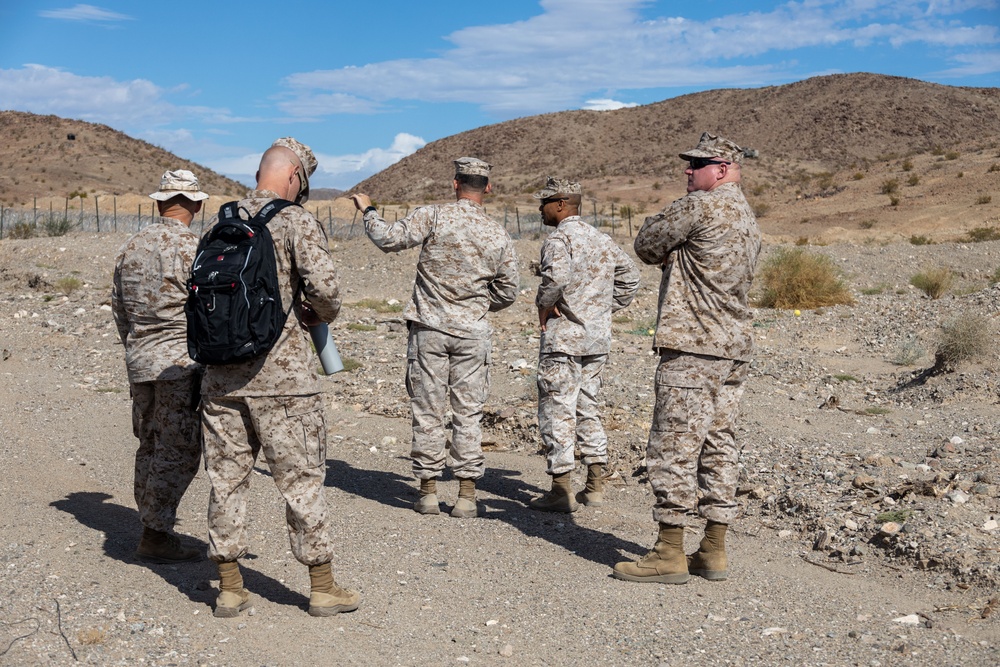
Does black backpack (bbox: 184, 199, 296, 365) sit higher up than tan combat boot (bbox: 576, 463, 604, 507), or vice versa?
black backpack (bbox: 184, 199, 296, 365)

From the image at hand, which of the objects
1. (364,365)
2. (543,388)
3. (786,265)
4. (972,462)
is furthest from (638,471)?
(786,265)

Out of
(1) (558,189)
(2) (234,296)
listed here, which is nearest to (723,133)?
(1) (558,189)

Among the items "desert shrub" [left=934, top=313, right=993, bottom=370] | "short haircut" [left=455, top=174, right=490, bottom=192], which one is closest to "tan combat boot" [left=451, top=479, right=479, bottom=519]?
"short haircut" [left=455, top=174, right=490, bottom=192]

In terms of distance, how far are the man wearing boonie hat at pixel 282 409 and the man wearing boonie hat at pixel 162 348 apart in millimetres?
718

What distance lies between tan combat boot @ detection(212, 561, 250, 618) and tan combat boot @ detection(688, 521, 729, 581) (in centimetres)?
226

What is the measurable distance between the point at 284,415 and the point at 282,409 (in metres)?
0.03

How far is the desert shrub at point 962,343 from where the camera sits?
10461mm

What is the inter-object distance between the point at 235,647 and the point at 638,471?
3873mm

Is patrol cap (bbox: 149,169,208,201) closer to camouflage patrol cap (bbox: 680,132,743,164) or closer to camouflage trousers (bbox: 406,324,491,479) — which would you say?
camouflage trousers (bbox: 406,324,491,479)

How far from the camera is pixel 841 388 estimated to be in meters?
10.9

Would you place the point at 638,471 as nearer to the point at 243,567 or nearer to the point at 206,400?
the point at 243,567

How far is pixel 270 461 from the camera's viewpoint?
4.07m

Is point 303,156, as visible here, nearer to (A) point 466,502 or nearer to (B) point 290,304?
(B) point 290,304

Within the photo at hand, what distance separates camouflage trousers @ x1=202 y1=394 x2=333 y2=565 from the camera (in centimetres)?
403
